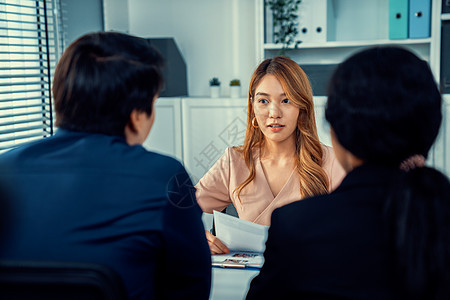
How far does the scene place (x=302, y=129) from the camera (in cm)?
201

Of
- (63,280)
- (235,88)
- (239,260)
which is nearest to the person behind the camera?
(63,280)

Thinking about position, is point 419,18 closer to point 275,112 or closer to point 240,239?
point 275,112

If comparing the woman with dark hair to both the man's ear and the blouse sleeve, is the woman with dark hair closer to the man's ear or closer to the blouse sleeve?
the man's ear

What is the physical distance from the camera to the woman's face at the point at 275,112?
197cm

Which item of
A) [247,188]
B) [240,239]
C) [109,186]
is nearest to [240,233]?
[240,239]

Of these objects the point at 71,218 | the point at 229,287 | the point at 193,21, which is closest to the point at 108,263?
the point at 71,218

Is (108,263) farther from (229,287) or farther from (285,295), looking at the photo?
(229,287)

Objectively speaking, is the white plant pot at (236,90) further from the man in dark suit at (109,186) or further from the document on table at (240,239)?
the man in dark suit at (109,186)

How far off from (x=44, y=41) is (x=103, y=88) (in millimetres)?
2407

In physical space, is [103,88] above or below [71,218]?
above

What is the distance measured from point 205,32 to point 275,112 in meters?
1.96

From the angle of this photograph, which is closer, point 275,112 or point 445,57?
point 275,112

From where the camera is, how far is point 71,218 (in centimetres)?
88

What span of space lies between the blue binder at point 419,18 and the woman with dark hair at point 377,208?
2.32 m
